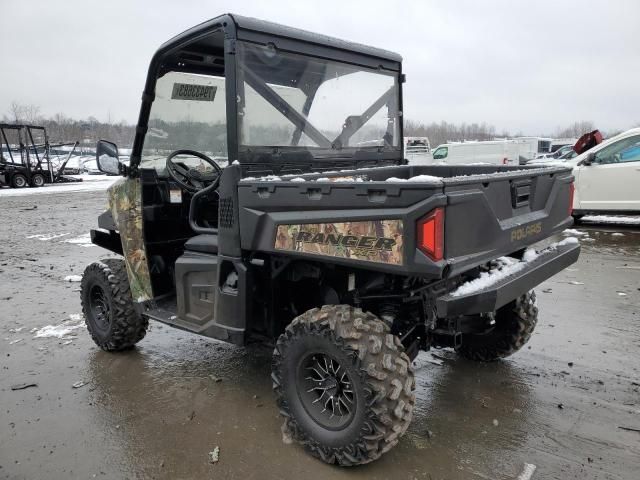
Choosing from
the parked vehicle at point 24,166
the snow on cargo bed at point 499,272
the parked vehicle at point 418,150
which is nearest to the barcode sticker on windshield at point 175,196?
the snow on cargo bed at point 499,272

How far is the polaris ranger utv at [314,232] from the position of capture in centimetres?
238

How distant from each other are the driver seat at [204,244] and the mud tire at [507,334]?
1926 millimetres

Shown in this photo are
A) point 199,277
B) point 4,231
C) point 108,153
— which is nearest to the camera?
point 199,277

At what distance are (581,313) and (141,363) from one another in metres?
3.89

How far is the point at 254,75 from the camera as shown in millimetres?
3139

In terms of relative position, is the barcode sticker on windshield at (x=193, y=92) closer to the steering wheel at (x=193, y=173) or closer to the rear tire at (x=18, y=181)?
the steering wheel at (x=193, y=173)

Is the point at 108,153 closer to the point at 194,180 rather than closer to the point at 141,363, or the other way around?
the point at 194,180

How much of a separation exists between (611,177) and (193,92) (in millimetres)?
8054

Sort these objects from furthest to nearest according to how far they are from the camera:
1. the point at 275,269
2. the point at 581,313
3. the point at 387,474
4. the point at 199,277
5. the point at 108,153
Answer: the point at 581,313, the point at 108,153, the point at 199,277, the point at 275,269, the point at 387,474

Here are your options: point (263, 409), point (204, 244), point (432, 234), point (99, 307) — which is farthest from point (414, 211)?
point (99, 307)

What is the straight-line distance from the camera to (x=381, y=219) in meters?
2.28

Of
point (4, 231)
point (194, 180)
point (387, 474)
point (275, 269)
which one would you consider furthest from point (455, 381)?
point (4, 231)

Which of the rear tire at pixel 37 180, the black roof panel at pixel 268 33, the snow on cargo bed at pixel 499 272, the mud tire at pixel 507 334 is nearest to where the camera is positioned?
the snow on cargo bed at pixel 499 272

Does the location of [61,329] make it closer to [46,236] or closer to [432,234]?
[432,234]
